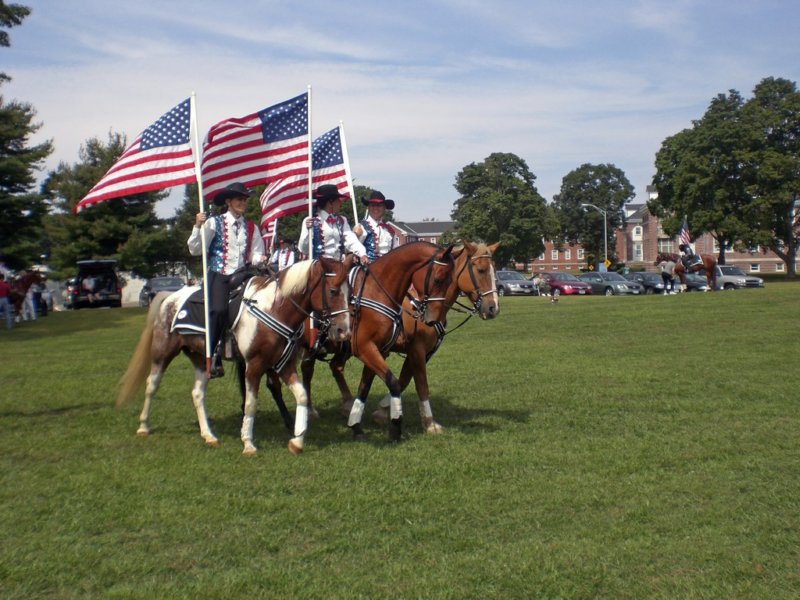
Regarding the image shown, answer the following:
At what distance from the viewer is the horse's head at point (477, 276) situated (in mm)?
9453

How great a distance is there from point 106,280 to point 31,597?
147ft

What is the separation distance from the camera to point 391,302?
9.44 m

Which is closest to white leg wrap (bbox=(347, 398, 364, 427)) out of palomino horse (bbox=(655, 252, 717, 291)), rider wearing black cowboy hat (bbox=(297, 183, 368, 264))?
rider wearing black cowboy hat (bbox=(297, 183, 368, 264))

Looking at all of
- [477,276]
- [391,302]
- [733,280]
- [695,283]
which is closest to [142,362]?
[391,302]

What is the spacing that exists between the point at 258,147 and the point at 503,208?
278 ft

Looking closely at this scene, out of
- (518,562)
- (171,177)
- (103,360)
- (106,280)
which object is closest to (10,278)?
(106,280)

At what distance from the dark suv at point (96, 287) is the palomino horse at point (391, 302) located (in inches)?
1589

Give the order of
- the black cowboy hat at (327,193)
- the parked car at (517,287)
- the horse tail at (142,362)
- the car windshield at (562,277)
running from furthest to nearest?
the parked car at (517,287) → the car windshield at (562,277) → the black cowboy hat at (327,193) → the horse tail at (142,362)

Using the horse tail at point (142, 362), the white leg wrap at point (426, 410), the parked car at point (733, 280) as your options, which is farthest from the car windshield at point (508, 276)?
the horse tail at point (142, 362)

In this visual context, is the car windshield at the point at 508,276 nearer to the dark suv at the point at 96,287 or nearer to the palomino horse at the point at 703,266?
the palomino horse at the point at 703,266

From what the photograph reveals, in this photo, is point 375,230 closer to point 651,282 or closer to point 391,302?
point 391,302

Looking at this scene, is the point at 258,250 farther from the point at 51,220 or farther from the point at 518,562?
the point at 51,220

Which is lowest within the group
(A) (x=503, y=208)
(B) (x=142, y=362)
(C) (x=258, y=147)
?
(B) (x=142, y=362)

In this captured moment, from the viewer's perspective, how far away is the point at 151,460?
28.7 feet
